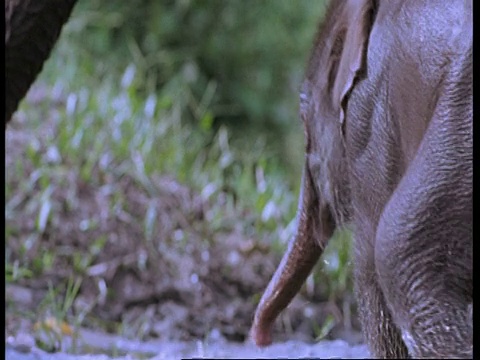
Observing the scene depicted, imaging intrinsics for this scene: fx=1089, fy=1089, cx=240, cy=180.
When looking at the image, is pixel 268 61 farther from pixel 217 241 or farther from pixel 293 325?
pixel 293 325

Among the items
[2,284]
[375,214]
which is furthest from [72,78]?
[375,214]

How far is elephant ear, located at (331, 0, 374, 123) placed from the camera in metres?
2.41

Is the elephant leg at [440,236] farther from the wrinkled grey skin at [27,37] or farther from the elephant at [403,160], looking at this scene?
the wrinkled grey skin at [27,37]

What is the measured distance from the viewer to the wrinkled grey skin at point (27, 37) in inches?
129

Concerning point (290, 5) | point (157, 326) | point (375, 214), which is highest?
point (375, 214)

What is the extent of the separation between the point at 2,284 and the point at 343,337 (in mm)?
1602

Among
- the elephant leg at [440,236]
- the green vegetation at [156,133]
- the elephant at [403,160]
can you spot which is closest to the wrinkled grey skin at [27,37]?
the green vegetation at [156,133]

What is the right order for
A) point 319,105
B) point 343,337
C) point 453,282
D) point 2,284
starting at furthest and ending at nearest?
point 343,337 < point 2,284 < point 319,105 < point 453,282

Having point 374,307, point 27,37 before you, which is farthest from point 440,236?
point 27,37

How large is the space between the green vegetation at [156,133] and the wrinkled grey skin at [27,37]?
0.80 metres

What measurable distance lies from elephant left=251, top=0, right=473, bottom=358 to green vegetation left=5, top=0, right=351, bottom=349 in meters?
0.51

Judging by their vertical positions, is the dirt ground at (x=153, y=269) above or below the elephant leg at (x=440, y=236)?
below

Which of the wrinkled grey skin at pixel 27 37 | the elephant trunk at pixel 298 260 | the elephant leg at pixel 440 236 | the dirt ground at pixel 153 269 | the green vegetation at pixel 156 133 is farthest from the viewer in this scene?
the green vegetation at pixel 156 133

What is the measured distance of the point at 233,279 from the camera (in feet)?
15.1
